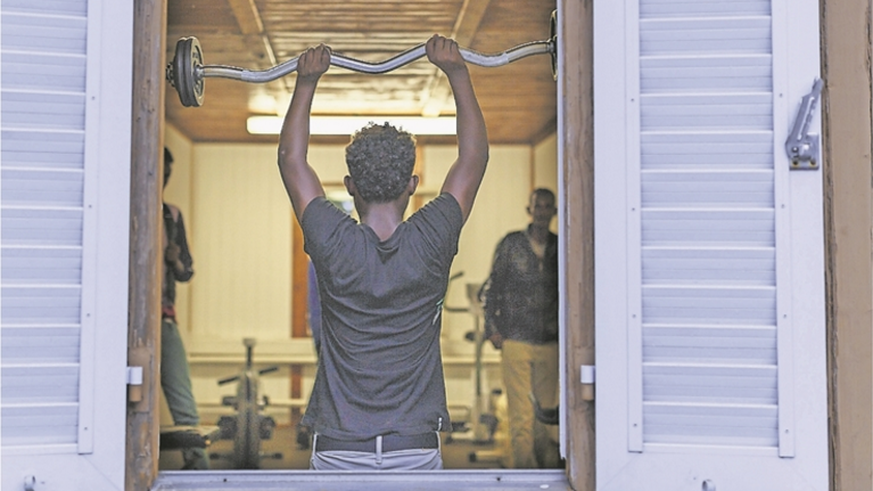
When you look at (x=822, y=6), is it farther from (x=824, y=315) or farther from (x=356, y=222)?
(x=356, y=222)

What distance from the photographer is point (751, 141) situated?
2342 mm

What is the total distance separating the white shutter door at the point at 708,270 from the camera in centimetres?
230

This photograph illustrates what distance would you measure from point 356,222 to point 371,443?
23.2 inches

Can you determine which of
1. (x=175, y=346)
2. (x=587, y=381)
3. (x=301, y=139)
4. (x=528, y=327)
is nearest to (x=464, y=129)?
Result: (x=301, y=139)

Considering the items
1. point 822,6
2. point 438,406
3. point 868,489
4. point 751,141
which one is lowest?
point 868,489

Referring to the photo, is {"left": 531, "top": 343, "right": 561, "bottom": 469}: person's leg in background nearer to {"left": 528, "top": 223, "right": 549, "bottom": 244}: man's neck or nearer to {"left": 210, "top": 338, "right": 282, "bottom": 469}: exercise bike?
{"left": 528, "top": 223, "right": 549, "bottom": 244}: man's neck

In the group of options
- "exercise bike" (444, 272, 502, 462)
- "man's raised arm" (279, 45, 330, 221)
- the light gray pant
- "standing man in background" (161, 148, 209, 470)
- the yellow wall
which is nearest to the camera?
the light gray pant

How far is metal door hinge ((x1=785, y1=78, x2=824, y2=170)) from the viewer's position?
2293 millimetres

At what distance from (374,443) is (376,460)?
44 mm

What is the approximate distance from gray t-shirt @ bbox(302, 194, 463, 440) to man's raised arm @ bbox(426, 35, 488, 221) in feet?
0.53

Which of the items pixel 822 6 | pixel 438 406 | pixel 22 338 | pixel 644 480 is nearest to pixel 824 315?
pixel 644 480

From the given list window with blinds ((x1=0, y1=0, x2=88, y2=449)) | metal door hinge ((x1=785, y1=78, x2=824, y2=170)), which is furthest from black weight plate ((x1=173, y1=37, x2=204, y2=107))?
metal door hinge ((x1=785, y1=78, x2=824, y2=170))

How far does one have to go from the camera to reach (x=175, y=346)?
3771 mm

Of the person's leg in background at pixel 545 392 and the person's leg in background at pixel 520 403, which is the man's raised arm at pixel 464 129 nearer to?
the person's leg in background at pixel 545 392
